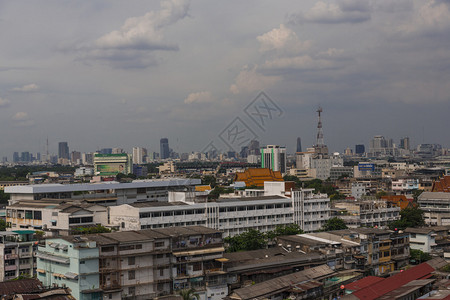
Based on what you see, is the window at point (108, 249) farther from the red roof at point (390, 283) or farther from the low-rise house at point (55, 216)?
the low-rise house at point (55, 216)

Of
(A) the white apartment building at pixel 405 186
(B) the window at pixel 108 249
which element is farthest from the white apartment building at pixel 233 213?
(A) the white apartment building at pixel 405 186

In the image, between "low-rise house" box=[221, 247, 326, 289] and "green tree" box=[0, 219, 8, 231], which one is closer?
"low-rise house" box=[221, 247, 326, 289]

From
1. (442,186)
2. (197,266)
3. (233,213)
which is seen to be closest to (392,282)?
(197,266)

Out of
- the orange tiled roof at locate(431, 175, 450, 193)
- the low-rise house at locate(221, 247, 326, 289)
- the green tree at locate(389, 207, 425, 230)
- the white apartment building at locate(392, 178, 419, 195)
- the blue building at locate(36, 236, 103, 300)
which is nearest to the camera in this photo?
the blue building at locate(36, 236, 103, 300)

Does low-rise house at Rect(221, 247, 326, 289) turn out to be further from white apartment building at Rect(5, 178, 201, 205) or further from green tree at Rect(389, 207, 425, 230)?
white apartment building at Rect(5, 178, 201, 205)

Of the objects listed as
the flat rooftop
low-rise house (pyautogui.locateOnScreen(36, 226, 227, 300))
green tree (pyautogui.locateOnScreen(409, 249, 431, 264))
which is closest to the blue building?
low-rise house (pyautogui.locateOnScreen(36, 226, 227, 300))

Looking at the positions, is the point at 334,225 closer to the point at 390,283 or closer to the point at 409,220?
the point at 409,220

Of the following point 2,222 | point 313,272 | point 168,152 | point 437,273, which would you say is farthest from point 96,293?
point 168,152
